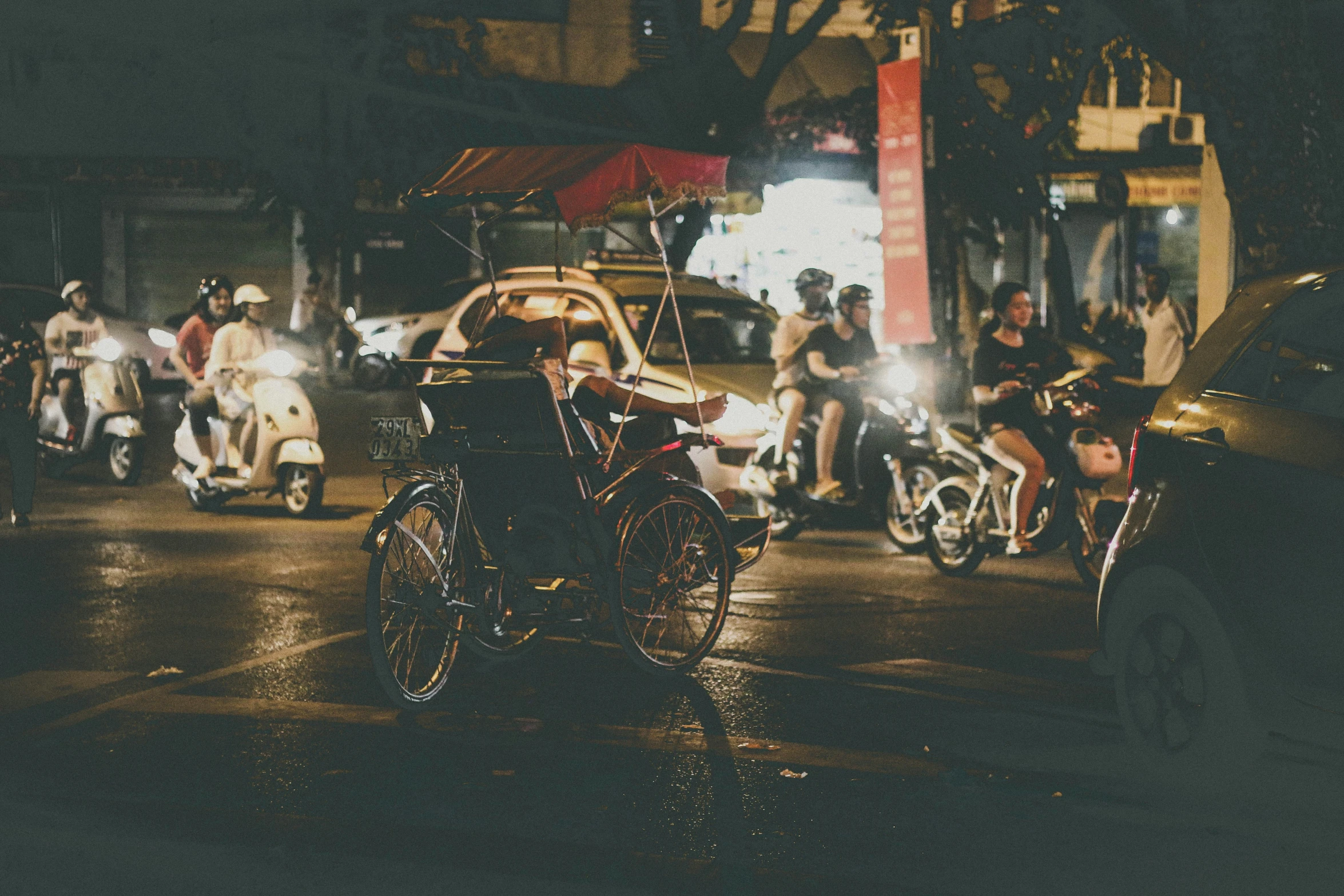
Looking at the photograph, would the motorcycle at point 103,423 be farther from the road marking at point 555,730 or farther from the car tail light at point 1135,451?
the car tail light at point 1135,451

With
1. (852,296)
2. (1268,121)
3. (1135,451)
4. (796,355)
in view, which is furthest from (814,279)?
(1135,451)

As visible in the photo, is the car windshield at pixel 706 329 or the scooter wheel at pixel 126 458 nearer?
the car windshield at pixel 706 329

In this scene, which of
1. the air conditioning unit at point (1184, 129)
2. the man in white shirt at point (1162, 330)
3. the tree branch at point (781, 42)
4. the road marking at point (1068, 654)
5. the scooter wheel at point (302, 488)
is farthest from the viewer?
the tree branch at point (781, 42)

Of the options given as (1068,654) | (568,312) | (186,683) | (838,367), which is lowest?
(1068,654)

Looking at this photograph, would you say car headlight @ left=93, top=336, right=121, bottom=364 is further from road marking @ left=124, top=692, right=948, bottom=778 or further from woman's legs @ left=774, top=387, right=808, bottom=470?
road marking @ left=124, top=692, right=948, bottom=778

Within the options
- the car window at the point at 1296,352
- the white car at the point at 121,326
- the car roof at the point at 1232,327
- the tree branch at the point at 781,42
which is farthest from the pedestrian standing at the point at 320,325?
the car window at the point at 1296,352

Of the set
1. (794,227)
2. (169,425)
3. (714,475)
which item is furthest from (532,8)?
(714,475)

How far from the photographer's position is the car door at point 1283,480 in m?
5.08

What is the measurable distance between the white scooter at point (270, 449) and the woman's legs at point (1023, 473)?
5482mm

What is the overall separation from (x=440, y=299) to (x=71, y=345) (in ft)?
40.7

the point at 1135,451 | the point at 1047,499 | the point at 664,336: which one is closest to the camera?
the point at 1135,451

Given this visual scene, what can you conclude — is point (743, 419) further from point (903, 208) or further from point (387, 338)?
point (387, 338)

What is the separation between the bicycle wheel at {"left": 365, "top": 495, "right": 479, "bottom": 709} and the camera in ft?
21.8

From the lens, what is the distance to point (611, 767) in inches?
232
